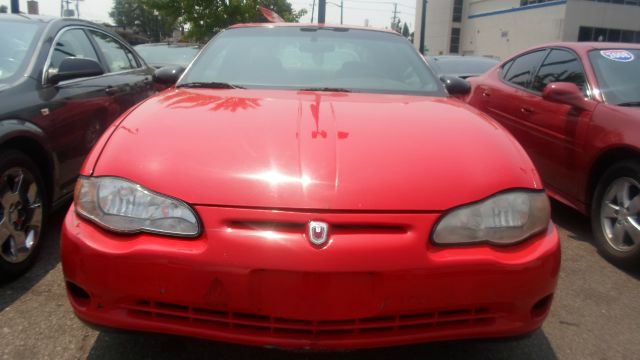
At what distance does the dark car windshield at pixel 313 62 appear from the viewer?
9.86ft

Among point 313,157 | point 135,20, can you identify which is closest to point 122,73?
point 313,157

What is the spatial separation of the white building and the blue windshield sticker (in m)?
39.0

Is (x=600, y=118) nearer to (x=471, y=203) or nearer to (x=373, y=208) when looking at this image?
(x=471, y=203)

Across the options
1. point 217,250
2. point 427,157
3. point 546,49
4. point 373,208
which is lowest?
point 217,250

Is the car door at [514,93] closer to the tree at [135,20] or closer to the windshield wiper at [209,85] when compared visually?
the windshield wiper at [209,85]

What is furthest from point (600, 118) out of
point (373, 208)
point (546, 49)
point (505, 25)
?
point (505, 25)

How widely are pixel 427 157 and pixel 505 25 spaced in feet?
162

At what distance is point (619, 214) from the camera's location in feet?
11.6

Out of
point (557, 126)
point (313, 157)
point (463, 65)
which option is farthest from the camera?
point (463, 65)

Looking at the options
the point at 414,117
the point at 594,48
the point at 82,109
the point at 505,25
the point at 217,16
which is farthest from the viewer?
the point at 505,25

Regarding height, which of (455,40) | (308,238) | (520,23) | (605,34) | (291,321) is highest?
(520,23)

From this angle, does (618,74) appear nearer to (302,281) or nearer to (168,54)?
(302,281)

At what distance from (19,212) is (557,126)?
3.75 m

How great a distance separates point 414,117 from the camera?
94.7 inches
